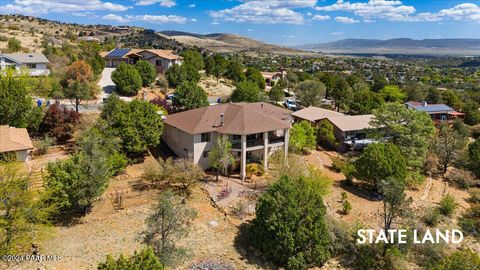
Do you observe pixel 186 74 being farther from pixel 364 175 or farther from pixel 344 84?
pixel 364 175

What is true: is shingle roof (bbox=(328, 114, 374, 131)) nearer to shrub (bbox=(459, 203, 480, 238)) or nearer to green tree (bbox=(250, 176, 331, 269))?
shrub (bbox=(459, 203, 480, 238))

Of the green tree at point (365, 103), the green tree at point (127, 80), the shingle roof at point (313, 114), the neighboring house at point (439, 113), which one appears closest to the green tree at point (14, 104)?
the green tree at point (127, 80)

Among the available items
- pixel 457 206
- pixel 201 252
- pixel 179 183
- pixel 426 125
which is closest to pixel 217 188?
pixel 179 183

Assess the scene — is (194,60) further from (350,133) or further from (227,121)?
(227,121)

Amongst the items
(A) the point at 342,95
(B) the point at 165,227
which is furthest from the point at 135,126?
(A) the point at 342,95

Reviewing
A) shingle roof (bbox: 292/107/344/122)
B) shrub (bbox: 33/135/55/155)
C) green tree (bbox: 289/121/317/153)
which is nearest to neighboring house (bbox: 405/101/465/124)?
shingle roof (bbox: 292/107/344/122)

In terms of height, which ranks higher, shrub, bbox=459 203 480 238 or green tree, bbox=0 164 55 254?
green tree, bbox=0 164 55 254

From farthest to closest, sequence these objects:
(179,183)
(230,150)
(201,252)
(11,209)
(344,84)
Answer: (344,84)
(230,150)
(179,183)
(201,252)
(11,209)
